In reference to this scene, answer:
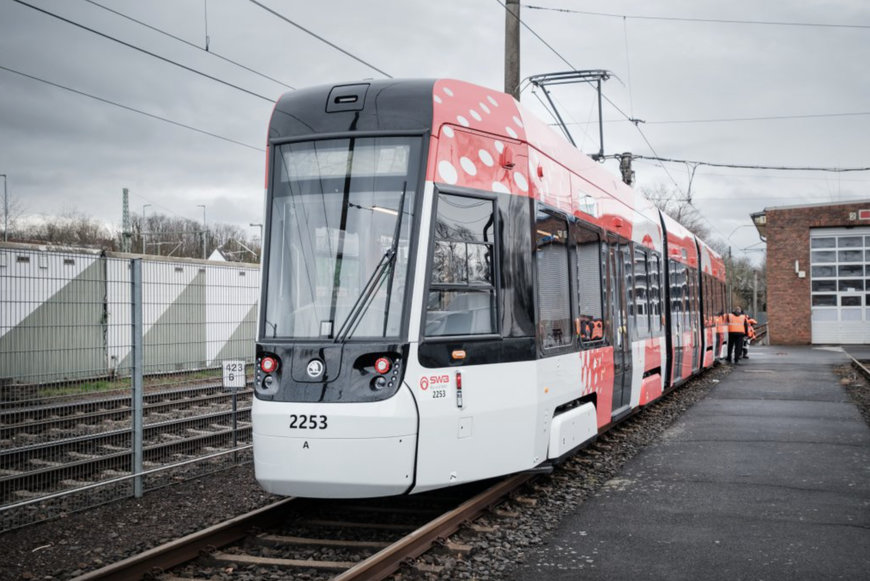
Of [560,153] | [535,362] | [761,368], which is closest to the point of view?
[535,362]

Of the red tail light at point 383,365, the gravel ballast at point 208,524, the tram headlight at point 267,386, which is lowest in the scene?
the gravel ballast at point 208,524

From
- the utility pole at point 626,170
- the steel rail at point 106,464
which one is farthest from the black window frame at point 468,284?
the utility pole at point 626,170

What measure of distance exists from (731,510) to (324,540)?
3.43 m

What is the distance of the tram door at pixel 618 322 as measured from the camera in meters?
9.37

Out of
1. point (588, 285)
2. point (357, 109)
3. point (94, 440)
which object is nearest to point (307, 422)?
point (357, 109)

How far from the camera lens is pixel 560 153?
26.9ft

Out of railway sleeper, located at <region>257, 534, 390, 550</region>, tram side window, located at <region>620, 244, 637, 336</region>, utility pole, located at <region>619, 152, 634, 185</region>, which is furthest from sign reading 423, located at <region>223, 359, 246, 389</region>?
utility pole, located at <region>619, 152, 634, 185</region>

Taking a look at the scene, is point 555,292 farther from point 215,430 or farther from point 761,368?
point 761,368

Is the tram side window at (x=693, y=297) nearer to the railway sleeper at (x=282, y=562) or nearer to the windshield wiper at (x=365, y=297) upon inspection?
the windshield wiper at (x=365, y=297)

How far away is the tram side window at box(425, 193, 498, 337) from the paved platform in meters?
1.73

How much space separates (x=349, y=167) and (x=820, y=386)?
14.4m

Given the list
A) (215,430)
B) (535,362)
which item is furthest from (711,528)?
(215,430)

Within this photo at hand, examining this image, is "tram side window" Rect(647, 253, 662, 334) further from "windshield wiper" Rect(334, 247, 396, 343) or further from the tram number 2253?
the tram number 2253

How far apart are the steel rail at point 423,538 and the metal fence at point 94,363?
3000mm
